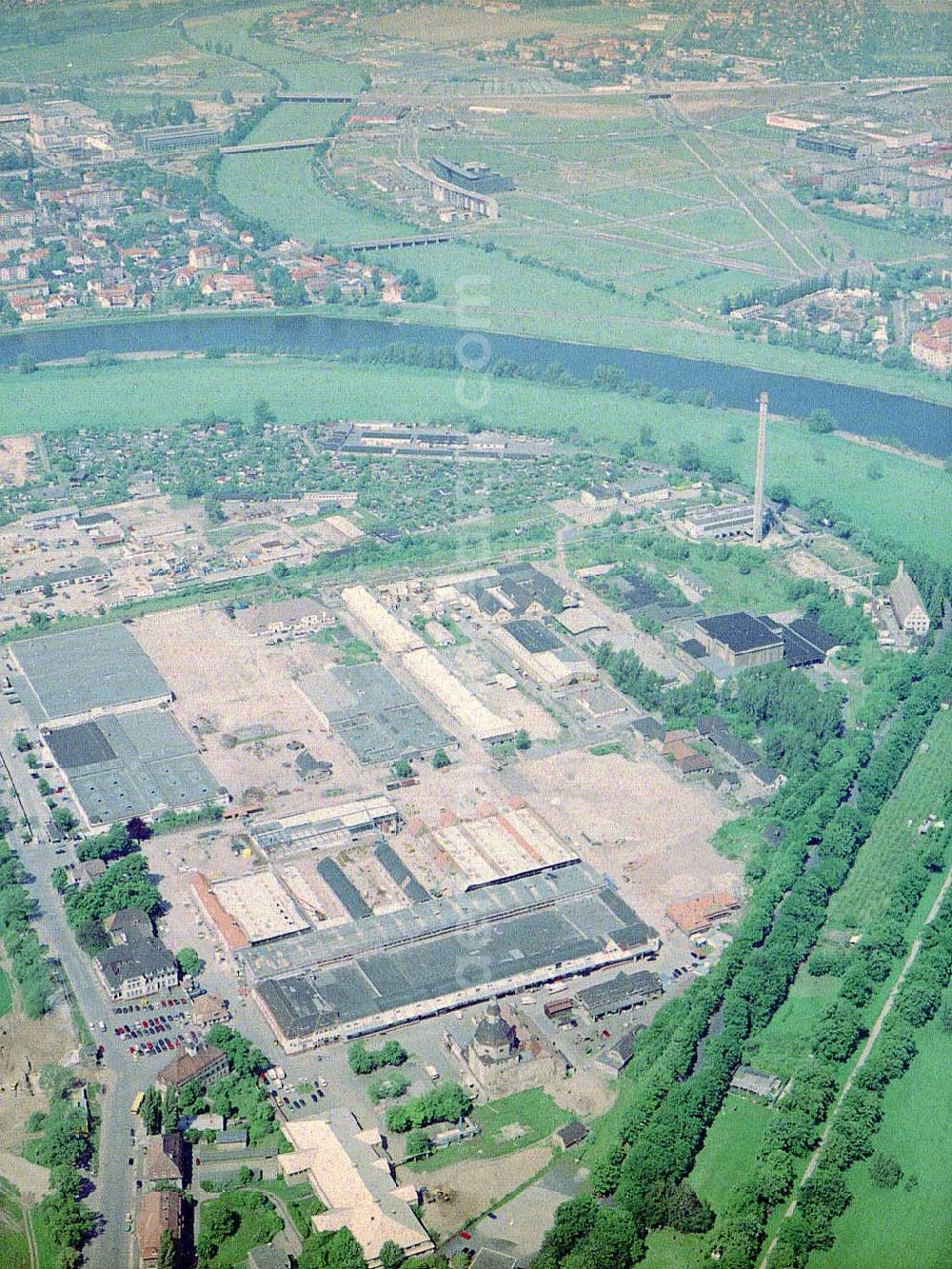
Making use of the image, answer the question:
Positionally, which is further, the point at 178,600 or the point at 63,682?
the point at 178,600

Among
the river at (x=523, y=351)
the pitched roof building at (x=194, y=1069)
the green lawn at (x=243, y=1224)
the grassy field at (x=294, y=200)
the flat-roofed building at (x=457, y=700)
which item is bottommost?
the river at (x=523, y=351)

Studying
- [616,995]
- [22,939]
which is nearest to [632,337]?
[616,995]

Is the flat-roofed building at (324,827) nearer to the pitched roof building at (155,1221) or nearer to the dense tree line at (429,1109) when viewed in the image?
the dense tree line at (429,1109)

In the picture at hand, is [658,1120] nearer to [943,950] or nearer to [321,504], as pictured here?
[943,950]

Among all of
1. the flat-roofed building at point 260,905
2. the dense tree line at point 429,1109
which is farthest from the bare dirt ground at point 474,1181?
the flat-roofed building at point 260,905

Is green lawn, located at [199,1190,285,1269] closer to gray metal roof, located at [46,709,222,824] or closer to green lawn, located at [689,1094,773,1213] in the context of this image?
green lawn, located at [689,1094,773,1213]

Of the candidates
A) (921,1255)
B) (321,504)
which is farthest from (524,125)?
(921,1255)
